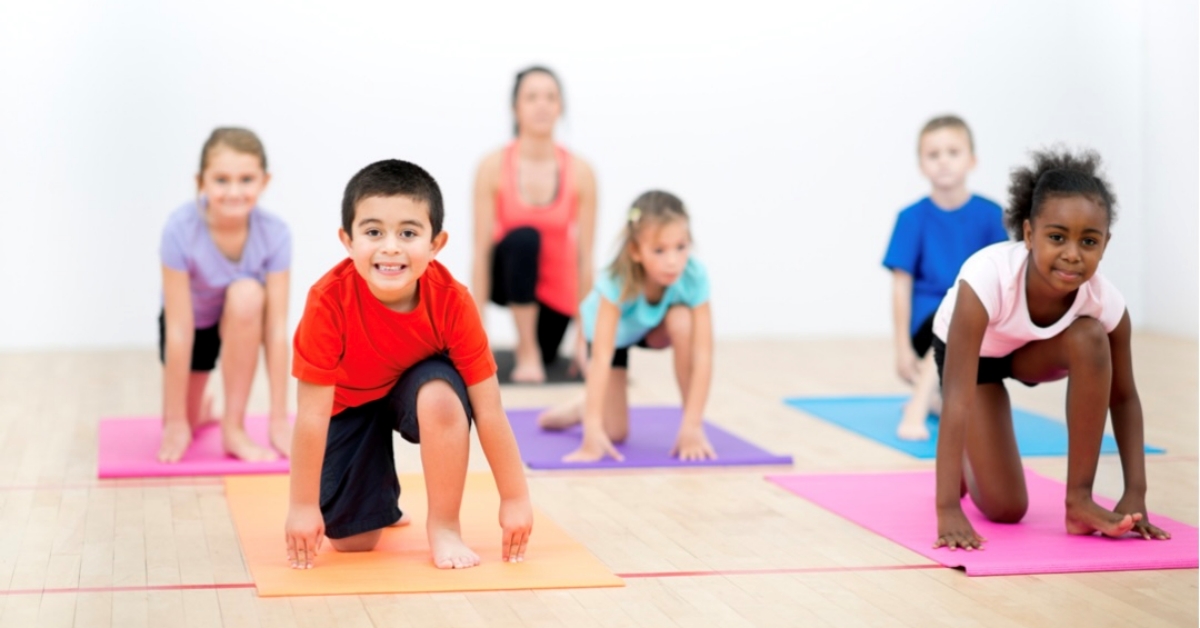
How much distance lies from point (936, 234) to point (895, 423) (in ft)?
1.67

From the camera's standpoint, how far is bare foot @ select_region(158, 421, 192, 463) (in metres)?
3.32

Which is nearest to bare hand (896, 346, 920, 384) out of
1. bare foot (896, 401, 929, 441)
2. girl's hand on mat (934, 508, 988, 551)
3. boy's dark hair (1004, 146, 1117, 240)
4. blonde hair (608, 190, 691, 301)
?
bare foot (896, 401, 929, 441)

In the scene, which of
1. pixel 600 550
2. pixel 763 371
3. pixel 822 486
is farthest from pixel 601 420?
pixel 763 371

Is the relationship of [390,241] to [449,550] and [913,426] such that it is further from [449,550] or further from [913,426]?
[913,426]

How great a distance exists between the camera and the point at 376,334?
2402 millimetres

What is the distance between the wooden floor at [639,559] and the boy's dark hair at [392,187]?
0.60 m

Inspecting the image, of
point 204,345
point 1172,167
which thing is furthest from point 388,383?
point 1172,167

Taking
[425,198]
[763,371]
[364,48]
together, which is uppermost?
[364,48]

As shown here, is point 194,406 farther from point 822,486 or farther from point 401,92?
point 401,92

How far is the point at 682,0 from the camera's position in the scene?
230 inches

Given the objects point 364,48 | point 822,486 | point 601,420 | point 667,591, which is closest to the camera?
point 667,591

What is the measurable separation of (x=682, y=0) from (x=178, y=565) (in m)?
3.90

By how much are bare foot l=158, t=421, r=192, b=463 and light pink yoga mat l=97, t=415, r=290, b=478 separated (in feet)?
0.06

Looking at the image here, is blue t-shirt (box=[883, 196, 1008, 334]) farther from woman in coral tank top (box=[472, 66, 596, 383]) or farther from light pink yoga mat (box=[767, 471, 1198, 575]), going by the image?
woman in coral tank top (box=[472, 66, 596, 383])
